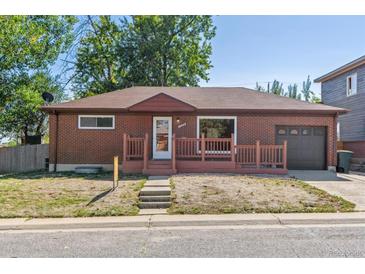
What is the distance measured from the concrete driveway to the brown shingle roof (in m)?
3.01

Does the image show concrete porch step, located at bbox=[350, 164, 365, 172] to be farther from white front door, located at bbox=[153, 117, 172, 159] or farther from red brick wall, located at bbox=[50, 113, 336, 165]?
white front door, located at bbox=[153, 117, 172, 159]

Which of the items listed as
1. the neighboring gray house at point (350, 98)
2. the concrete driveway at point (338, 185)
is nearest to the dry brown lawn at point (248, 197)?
the concrete driveway at point (338, 185)

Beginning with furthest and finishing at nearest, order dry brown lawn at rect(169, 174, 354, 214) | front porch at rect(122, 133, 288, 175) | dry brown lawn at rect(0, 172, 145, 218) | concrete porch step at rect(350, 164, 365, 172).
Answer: concrete porch step at rect(350, 164, 365, 172), front porch at rect(122, 133, 288, 175), dry brown lawn at rect(169, 174, 354, 214), dry brown lawn at rect(0, 172, 145, 218)

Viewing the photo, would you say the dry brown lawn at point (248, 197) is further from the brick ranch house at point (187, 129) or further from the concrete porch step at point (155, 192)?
the brick ranch house at point (187, 129)

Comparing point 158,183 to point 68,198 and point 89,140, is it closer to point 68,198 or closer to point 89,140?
point 68,198

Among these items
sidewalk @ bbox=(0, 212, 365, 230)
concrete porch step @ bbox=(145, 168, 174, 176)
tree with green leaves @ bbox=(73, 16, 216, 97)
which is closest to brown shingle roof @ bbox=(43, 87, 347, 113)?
concrete porch step @ bbox=(145, 168, 174, 176)

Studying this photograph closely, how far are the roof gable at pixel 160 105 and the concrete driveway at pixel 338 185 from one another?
5.45m

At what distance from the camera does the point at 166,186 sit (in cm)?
906

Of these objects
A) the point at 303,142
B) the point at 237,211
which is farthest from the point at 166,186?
the point at 303,142

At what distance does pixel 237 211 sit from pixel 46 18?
2207 cm

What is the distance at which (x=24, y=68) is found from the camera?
19797 millimetres

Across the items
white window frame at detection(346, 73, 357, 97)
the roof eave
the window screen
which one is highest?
white window frame at detection(346, 73, 357, 97)

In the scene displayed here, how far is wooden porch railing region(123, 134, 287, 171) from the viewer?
1217 centimetres

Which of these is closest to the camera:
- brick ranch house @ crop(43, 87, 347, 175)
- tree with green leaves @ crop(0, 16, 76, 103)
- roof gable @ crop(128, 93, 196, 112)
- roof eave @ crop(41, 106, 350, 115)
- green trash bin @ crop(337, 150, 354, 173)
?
roof gable @ crop(128, 93, 196, 112)
